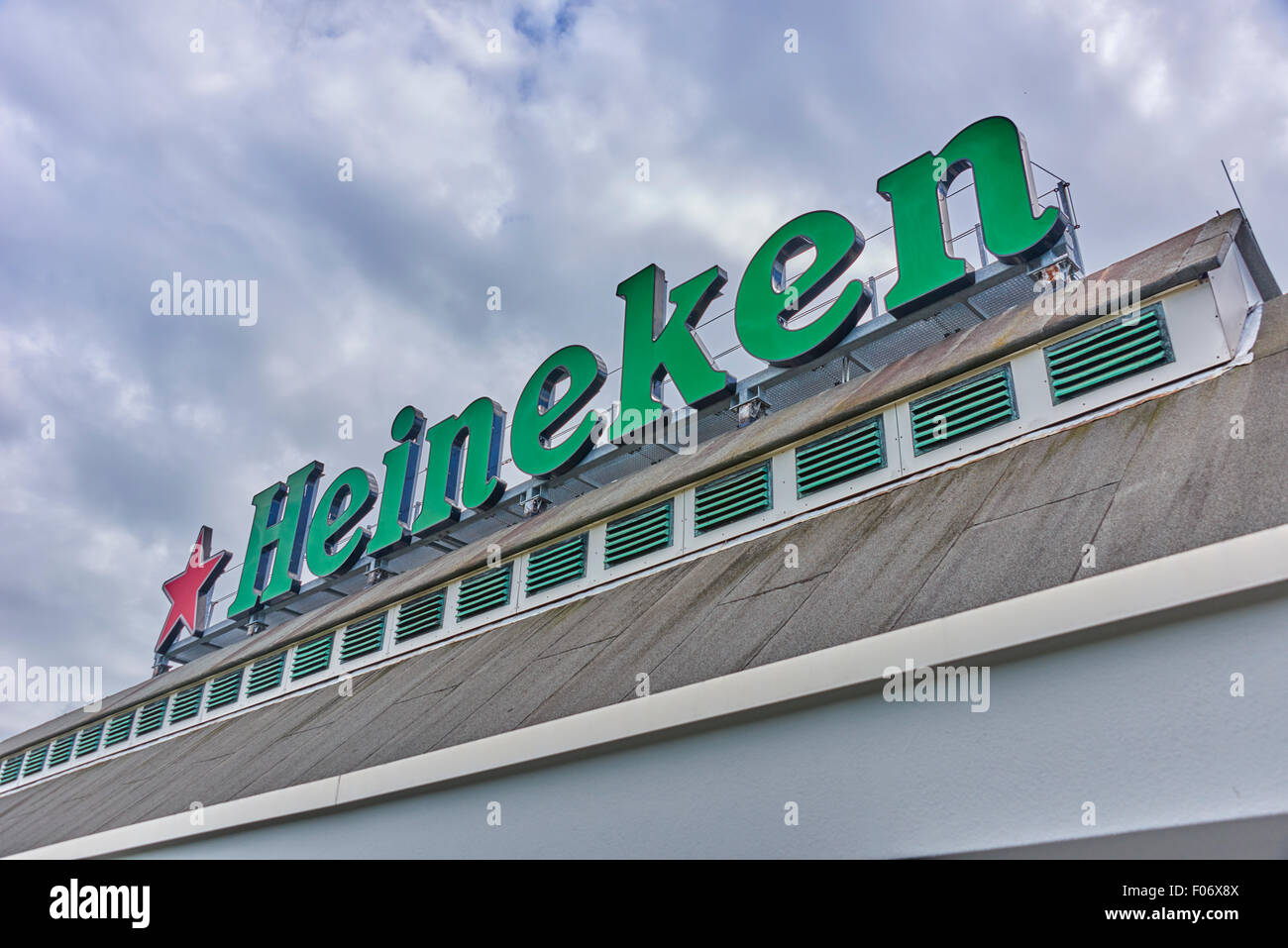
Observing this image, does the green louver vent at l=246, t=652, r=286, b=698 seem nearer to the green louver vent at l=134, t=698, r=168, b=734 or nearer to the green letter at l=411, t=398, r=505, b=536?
the green louver vent at l=134, t=698, r=168, b=734

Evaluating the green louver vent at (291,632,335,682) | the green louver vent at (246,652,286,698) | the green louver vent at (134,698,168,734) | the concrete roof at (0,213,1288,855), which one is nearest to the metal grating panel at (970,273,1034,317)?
the concrete roof at (0,213,1288,855)

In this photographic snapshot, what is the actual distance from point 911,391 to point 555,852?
5.80 m

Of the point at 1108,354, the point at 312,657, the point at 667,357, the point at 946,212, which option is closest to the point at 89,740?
the point at 312,657

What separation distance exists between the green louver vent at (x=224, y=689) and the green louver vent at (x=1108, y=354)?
13291 mm

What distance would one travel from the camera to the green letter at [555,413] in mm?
16438

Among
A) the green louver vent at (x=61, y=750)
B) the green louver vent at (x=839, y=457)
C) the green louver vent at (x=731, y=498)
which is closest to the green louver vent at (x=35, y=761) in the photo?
the green louver vent at (x=61, y=750)

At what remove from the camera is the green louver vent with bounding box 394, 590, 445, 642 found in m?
13.1

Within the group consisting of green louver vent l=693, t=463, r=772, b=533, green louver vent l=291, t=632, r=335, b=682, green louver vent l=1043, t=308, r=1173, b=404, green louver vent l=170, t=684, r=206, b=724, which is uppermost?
green louver vent l=1043, t=308, r=1173, b=404

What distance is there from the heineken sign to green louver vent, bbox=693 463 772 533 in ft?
12.5

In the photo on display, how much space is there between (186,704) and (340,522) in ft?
16.5

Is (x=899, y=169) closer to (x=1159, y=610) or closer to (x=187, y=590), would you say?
(x=1159, y=610)

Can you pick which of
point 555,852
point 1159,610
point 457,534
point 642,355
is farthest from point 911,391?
point 457,534

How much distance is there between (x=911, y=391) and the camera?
9.94 m
